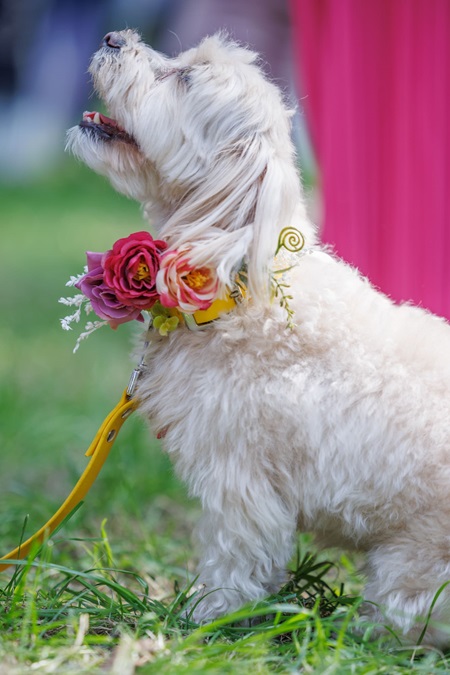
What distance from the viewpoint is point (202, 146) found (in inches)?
96.2

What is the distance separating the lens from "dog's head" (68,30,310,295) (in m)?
2.29

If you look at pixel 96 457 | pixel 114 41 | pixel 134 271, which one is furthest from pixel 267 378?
pixel 114 41

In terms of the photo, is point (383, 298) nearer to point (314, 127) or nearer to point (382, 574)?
point (382, 574)

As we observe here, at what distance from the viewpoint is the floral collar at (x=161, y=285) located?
7.50ft

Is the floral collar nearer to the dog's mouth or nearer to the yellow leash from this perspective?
the yellow leash

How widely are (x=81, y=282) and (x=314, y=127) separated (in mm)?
1701

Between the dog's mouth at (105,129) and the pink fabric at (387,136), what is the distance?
1.29 meters

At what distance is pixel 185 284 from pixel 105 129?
0.62 metres

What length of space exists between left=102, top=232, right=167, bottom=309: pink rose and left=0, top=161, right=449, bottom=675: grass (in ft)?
2.59

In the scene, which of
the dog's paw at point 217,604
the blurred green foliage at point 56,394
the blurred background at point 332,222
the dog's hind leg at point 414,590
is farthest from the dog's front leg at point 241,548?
the blurred background at point 332,222

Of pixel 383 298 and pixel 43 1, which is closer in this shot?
pixel 383 298

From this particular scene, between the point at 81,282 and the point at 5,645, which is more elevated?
the point at 81,282

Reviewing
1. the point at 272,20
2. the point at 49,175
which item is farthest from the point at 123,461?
the point at 49,175

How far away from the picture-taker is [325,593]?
112 inches
